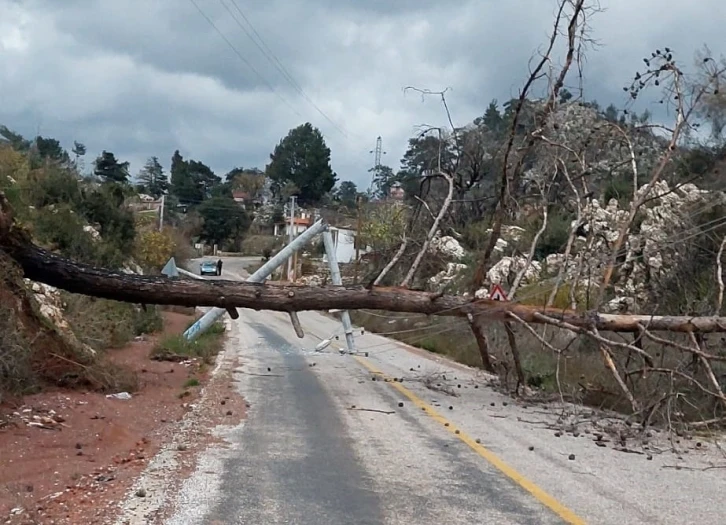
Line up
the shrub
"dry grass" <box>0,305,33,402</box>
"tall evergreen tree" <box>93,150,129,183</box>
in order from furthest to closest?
"tall evergreen tree" <box>93,150,129,183</box>, the shrub, "dry grass" <box>0,305,33,402</box>

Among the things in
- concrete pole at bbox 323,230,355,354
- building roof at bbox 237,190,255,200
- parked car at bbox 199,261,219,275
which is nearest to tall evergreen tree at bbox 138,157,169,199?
building roof at bbox 237,190,255,200

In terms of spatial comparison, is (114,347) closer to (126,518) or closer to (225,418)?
(225,418)

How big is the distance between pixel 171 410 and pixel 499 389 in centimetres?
600

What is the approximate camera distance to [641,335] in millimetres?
12555

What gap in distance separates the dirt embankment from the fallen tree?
4.77ft

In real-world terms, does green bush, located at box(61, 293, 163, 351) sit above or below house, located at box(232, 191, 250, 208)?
below

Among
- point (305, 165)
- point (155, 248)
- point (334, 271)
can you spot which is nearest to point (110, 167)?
point (305, 165)

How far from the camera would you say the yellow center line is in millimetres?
6777

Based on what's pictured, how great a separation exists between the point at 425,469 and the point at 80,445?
3.48 m

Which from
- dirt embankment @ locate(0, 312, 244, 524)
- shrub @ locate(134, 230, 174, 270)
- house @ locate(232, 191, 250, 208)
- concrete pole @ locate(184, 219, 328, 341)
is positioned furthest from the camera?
house @ locate(232, 191, 250, 208)

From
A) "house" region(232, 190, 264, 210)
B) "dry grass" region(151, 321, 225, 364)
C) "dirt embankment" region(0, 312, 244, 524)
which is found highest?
"house" region(232, 190, 264, 210)

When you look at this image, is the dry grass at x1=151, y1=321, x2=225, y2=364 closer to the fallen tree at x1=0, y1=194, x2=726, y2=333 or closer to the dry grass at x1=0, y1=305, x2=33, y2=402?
the fallen tree at x1=0, y1=194, x2=726, y2=333

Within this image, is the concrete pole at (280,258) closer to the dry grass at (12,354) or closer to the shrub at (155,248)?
the dry grass at (12,354)

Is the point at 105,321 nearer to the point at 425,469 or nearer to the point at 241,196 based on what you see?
the point at 425,469
